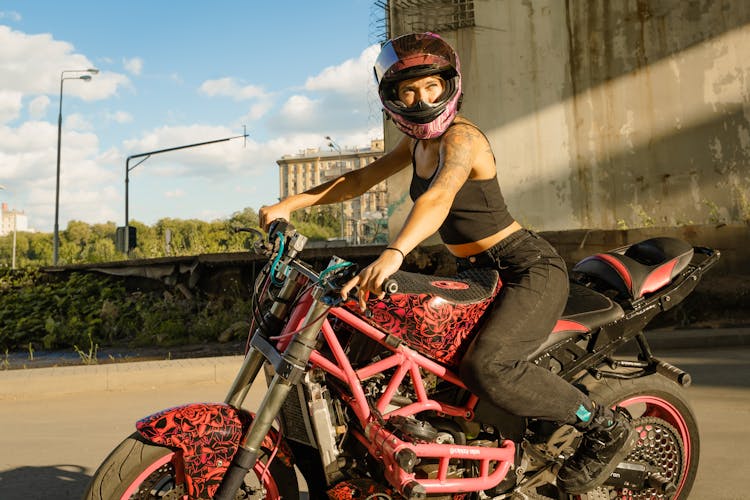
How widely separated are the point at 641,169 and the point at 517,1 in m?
5.75

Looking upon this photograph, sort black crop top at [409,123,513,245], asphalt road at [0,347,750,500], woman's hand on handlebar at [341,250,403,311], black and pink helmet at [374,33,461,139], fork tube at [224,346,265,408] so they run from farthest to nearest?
asphalt road at [0,347,750,500], black crop top at [409,123,513,245], black and pink helmet at [374,33,461,139], fork tube at [224,346,265,408], woman's hand on handlebar at [341,250,403,311]

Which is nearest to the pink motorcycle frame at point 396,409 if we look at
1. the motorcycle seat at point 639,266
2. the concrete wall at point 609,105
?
the motorcycle seat at point 639,266

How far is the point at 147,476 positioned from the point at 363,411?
2.59 feet

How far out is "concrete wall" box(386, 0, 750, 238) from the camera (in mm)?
17641

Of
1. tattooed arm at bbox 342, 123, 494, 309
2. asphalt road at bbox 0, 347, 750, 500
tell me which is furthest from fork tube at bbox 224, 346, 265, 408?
asphalt road at bbox 0, 347, 750, 500

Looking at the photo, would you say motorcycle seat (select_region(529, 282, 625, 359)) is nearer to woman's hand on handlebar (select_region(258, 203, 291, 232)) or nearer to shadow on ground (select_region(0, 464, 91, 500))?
woman's hand on handlebar (select_region(258, 203, 291, 232))

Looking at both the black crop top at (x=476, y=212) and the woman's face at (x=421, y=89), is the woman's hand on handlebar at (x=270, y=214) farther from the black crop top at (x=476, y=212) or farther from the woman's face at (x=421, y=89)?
the woman's face at (x=421, y=89)

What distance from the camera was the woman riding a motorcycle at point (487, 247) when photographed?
2.79 meters

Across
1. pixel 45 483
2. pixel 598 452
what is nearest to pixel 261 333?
pixel 598 452

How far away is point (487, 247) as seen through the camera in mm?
3049

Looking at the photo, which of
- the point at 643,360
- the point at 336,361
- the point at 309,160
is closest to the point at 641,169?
the point at 643,360

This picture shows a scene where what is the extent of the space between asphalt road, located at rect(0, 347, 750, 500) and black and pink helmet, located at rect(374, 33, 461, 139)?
239 centimetres

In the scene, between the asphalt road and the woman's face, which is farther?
the asphalt road

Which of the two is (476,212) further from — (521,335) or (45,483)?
(45,483)
